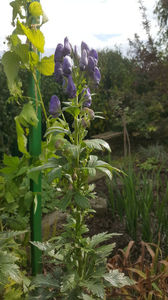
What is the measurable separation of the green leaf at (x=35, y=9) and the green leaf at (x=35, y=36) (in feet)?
0.36

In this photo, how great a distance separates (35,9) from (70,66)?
470mm

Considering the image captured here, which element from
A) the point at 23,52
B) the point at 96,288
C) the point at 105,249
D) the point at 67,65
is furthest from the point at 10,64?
the point at 96,288

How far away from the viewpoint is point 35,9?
6.01 feet

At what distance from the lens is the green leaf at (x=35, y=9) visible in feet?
5.97

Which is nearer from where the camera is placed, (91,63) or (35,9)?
(91,63)

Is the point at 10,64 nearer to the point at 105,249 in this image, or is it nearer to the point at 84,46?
the point at 84,46

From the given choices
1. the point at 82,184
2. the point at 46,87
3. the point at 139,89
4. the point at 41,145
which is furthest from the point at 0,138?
the point at 139,89

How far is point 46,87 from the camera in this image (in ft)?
18.3

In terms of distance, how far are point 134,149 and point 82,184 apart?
16.2 ft

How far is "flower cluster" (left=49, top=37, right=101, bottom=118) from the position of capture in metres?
1.61

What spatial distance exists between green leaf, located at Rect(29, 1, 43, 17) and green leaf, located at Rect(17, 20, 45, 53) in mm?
108

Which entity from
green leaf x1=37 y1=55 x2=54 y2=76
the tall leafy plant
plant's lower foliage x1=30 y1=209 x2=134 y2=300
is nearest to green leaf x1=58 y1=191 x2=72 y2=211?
the tall leafy plant

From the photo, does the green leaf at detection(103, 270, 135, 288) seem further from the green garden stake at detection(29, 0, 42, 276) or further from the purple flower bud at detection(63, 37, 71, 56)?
the purple flower bud at detection(63, 37, 71, 56)

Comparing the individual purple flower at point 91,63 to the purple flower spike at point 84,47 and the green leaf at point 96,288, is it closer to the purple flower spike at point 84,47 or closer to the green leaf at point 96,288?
the purple flower spike at point 84,47
